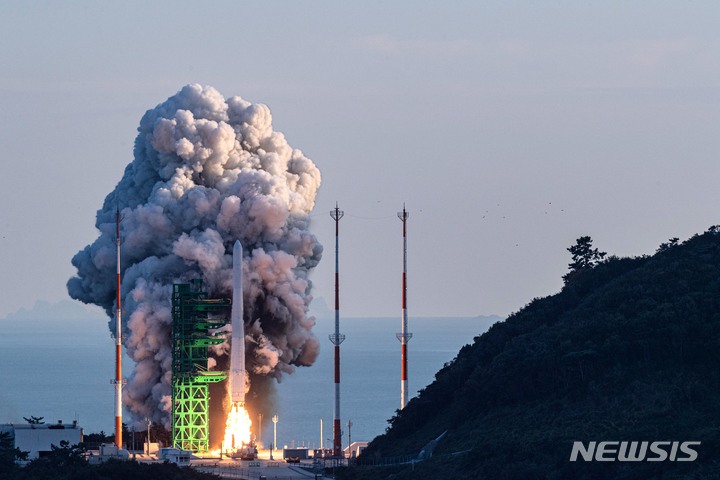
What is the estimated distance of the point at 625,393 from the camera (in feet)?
281

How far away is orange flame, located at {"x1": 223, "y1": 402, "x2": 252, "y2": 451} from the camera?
107 metres

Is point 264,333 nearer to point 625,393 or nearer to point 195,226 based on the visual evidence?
point 195,226

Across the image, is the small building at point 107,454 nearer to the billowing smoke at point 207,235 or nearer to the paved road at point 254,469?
the paved road at point 254,469

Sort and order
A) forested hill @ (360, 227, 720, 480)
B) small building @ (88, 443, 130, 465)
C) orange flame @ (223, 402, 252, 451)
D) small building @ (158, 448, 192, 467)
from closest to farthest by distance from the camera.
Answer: forested hill @ (360, 227, 720, 480)
small building @ (158, 448, 192, 467)
small building @ (88, 443, 130, 465)
orange flame @ (223, 402, 252, 451)

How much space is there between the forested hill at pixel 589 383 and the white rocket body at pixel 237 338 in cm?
1113

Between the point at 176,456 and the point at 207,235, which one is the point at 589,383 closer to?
the point at 176,456

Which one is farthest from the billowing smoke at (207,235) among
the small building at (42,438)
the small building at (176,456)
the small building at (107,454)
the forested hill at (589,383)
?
the forested hill at (589,383)

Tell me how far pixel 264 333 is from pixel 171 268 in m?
7.44

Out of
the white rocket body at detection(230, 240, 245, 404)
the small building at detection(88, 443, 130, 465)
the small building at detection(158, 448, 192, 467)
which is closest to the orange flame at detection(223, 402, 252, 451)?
the white rocket body at detection(230, 240, 245, 404)

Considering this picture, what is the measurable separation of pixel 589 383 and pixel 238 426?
27.2 m

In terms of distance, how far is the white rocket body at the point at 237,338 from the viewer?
106 metres

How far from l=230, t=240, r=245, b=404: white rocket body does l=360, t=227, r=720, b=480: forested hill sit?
11.1 metres

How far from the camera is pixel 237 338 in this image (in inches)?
4190

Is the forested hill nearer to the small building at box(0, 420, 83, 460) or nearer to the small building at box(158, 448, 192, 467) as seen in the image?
the small building at box(158, 448, 192, 467)
